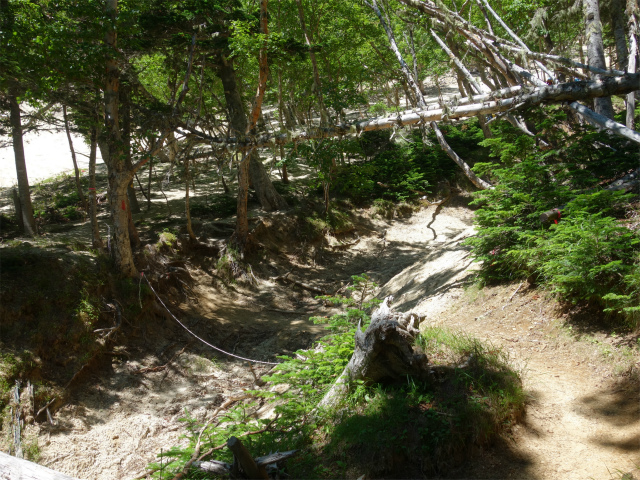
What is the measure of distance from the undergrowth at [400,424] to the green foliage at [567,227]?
1471 mm

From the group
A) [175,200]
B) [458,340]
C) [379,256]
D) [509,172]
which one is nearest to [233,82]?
[175,200]

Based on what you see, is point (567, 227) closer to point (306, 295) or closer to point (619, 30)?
point (306, 295)

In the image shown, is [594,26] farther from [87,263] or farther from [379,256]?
[87,263]

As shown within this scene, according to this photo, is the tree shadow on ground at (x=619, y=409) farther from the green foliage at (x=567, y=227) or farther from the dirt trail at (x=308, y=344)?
the green foliage at (x=567, y=227)

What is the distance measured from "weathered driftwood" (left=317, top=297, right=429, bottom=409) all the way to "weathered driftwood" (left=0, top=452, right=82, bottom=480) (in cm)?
263

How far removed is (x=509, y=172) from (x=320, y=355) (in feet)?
16.0

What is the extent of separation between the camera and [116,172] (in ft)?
29.7

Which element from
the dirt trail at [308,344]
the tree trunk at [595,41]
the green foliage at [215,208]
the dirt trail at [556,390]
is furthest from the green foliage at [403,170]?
the dirt trail at [556,390]

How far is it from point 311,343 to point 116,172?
5.67 m

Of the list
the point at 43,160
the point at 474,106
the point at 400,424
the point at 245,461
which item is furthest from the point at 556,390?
the point at 43,160

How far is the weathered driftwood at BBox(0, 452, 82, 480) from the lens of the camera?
9.47 feet

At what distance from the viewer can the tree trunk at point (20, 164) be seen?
1038 centimetres

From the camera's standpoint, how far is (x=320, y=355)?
5.79 m

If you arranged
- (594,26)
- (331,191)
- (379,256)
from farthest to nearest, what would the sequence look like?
(331,191), (379,256), (594,26)
